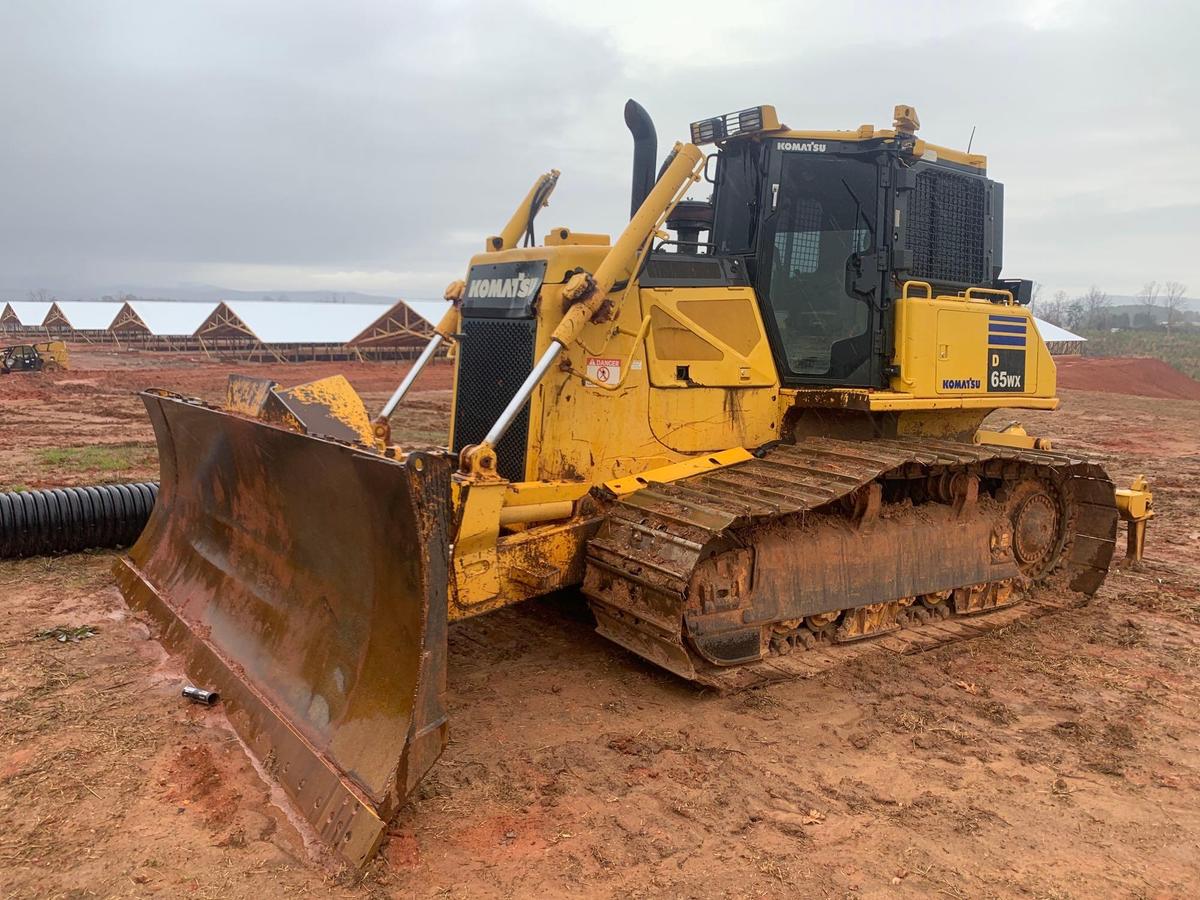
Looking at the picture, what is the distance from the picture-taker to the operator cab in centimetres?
609

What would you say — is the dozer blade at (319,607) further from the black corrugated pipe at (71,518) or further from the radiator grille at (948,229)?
the radiator grille at (948,229)

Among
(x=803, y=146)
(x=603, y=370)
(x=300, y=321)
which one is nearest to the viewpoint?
(x=603, y=370)

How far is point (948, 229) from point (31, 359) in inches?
1211

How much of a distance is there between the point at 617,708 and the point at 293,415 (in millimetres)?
2338

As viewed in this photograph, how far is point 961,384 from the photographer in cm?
655

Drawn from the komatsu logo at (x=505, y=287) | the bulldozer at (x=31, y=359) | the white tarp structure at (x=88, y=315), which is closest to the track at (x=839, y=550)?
the komatsu logo at (x=505, y=287)

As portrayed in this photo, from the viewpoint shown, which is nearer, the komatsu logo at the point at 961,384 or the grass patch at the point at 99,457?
the komatsu logo at the point at 961,384

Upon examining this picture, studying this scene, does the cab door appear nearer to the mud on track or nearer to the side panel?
the side panel

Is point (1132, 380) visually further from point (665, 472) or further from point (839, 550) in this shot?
point (665, 472)

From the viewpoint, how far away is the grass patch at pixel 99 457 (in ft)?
38.7

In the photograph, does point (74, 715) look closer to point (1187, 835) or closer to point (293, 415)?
point (293, 415)

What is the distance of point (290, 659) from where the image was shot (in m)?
4.33

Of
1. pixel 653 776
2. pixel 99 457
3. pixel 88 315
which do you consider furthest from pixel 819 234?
pixel 88 315

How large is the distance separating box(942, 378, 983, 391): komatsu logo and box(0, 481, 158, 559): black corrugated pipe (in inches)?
254
